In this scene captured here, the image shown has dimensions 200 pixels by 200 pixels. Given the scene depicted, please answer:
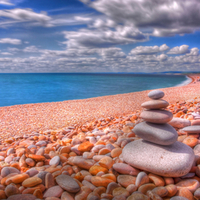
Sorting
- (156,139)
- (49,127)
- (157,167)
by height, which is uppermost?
(156,139)

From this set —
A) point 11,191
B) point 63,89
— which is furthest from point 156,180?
point 63,89

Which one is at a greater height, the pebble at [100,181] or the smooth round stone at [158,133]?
the smooth round stone at [158,133]

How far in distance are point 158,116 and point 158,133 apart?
24cm

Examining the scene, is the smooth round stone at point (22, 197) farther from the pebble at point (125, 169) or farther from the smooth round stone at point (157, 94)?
the smooth round stone at point (157, 94)

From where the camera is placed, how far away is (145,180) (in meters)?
2.07

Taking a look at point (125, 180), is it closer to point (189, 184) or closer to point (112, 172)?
point (112, 172)

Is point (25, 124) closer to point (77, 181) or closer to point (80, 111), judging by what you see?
point (80, 111)

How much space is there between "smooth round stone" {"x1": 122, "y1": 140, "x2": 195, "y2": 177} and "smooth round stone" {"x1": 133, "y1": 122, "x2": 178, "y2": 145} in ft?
0.41

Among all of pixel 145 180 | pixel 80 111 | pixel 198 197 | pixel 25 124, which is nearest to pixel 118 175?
pixel 145 180

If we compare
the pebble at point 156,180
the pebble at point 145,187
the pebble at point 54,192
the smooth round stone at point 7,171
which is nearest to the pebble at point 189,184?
the pebble at point 156,180

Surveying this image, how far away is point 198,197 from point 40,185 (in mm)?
1842

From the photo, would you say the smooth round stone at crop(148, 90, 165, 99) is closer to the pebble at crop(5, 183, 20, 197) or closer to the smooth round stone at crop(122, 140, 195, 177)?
the smooth round stone at crop(122, 140, 195, 177)

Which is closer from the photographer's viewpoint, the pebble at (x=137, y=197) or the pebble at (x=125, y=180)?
the pebble at (x=137, y=197)

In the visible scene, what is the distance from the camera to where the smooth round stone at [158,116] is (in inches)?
91.7
